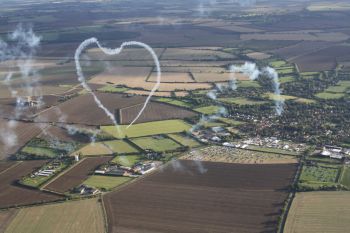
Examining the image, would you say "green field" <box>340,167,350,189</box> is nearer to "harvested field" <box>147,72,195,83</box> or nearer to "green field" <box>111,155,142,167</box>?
"green field" <box>111,155,142,167</box>

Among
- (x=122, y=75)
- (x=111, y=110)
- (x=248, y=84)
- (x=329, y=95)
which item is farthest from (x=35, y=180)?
(x=122, y=75)

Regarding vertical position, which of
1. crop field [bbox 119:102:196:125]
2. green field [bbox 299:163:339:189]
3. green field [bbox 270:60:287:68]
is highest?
green field [bbox 270:60:287:68]

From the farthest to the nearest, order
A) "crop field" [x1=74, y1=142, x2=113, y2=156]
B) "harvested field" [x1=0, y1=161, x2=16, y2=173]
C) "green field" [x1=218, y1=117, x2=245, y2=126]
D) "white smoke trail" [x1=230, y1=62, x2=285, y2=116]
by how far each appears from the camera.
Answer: "white smoke trail" [x1=230, y1=62, x2=285, y2=116] < "green field" [x1=218, y1=117, x2=245, y2=126] < "crop field" [x1=74, y1=142, x2=113, y2=156] < "harvested field" [x1=0, y1=161, x2=16, y2=173]

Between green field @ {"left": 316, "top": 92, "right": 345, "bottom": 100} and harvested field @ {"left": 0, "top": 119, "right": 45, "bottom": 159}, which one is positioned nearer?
harvested field @ {"left": 0, "top": 119, "right": 45, "bottom": 159}

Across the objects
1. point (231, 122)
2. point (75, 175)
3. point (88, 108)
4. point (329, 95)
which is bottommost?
point (75, 175)

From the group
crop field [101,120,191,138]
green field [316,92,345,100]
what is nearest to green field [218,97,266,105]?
green field [316,92,345,100]

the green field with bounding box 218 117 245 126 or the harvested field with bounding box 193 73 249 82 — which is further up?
the harvested field with bounding box 193 73 249 82

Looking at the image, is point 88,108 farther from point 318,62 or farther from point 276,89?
point 318,62
